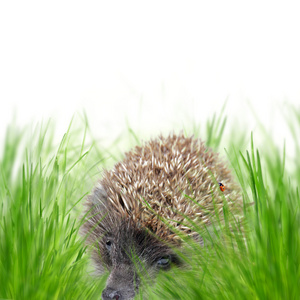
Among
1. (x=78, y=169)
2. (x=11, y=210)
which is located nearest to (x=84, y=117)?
(x=78, y=169)

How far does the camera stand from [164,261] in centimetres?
483

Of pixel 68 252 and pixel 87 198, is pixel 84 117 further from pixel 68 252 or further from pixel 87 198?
pixel 68 252

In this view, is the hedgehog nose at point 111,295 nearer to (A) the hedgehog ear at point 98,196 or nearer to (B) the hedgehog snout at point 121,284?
(B) the hedgehog snout at point 121,284

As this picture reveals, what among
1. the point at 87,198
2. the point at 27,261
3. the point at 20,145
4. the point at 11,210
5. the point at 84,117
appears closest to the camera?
the point at 27,261

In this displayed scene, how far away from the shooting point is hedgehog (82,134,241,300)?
4.62 metres

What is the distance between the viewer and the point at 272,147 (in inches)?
165

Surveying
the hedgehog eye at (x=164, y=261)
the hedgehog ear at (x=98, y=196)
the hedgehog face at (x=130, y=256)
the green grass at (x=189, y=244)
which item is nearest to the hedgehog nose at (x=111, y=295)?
the hedgehog face at (x=130, y=256)

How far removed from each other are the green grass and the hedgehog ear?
1.05ft

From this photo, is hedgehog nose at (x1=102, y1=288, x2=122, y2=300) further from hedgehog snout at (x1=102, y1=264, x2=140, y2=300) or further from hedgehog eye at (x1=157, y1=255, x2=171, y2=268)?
hedgehog eye at (x1=157, y1=255, x2=171, y2=268)

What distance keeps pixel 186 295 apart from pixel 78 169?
206 centimetres

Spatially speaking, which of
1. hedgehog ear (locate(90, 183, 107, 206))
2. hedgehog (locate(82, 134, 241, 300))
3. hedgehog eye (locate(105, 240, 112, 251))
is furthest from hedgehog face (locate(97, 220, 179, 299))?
hedgehog ear (locate(90, 183, 107, 206))

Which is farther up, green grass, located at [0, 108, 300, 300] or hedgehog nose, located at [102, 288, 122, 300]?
green grass, located at [0, 108, 300, 300]

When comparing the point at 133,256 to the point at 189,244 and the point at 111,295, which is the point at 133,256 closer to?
the point at 111,295

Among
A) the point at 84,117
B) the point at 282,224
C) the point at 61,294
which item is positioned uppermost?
the point at 84,117
